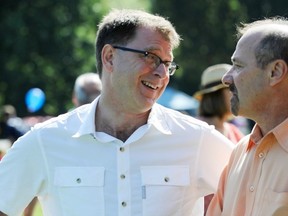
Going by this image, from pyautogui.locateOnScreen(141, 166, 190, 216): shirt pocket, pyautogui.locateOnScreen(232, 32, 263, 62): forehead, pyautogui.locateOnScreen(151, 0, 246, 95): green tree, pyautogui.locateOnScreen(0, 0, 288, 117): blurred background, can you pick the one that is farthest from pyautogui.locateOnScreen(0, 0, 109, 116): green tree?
pyautogui.locateOnScreen(232, 32, 263, 62): forehead

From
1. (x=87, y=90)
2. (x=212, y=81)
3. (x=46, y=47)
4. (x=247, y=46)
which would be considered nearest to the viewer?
(x=247, y=46)

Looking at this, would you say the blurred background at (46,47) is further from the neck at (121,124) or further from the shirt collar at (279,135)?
the shirt collar at (279,135)

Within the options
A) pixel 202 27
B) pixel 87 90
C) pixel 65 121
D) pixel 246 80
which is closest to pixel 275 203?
pixel 246 80

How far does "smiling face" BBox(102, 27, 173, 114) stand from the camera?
436 cm

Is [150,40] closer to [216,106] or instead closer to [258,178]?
[258,178]

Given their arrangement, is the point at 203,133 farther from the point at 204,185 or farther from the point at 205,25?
the point at 205,25

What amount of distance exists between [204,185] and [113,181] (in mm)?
517

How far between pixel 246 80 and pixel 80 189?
112 centimetres

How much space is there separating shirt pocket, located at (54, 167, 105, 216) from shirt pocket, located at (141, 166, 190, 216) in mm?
239

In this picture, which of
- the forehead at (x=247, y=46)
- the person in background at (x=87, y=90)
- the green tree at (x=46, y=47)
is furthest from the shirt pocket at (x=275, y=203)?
the green tree at (x=46, y=47)

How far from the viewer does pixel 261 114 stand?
3.87m

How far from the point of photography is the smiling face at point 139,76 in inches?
172

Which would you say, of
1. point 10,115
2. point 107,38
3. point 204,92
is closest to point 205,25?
point 10,115

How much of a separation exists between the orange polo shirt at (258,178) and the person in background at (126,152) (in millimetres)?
360
